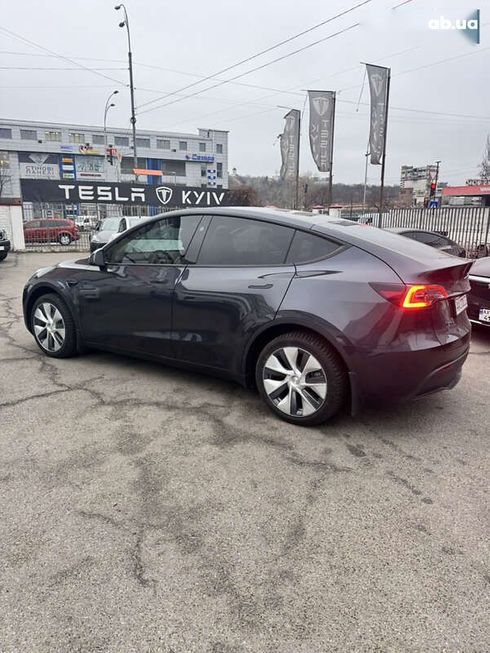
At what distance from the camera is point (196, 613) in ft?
6.04

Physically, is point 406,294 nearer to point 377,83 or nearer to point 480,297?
point 480,297

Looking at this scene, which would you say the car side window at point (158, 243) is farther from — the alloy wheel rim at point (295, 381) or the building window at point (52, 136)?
the building window at point (52, 136)

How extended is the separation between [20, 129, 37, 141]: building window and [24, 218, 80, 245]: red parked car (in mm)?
64407

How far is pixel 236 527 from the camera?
2.35 meters

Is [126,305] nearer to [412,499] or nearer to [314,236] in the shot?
[314,236]

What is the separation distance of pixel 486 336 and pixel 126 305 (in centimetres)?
481

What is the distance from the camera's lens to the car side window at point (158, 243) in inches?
159

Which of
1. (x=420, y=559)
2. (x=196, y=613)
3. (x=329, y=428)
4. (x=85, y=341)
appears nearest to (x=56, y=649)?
(x=196, y=613)

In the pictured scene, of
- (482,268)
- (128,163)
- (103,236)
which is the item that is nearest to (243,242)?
(482,268)

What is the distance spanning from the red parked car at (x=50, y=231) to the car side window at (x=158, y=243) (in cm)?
1899

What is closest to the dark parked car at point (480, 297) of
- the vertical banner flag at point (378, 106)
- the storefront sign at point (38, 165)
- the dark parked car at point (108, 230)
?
the dark parked car at point (108, 230)

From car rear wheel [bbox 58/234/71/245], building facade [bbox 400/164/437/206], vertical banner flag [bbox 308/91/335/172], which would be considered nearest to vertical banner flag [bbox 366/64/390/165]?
vertical banner flag [bbox 308/91/335/172]

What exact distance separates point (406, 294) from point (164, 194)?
66.9 feet

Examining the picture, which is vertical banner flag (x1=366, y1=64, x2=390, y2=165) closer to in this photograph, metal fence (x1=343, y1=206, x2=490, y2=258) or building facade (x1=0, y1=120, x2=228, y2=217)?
metal fence (x1=343, y1=206, x2=490, y2=258)
